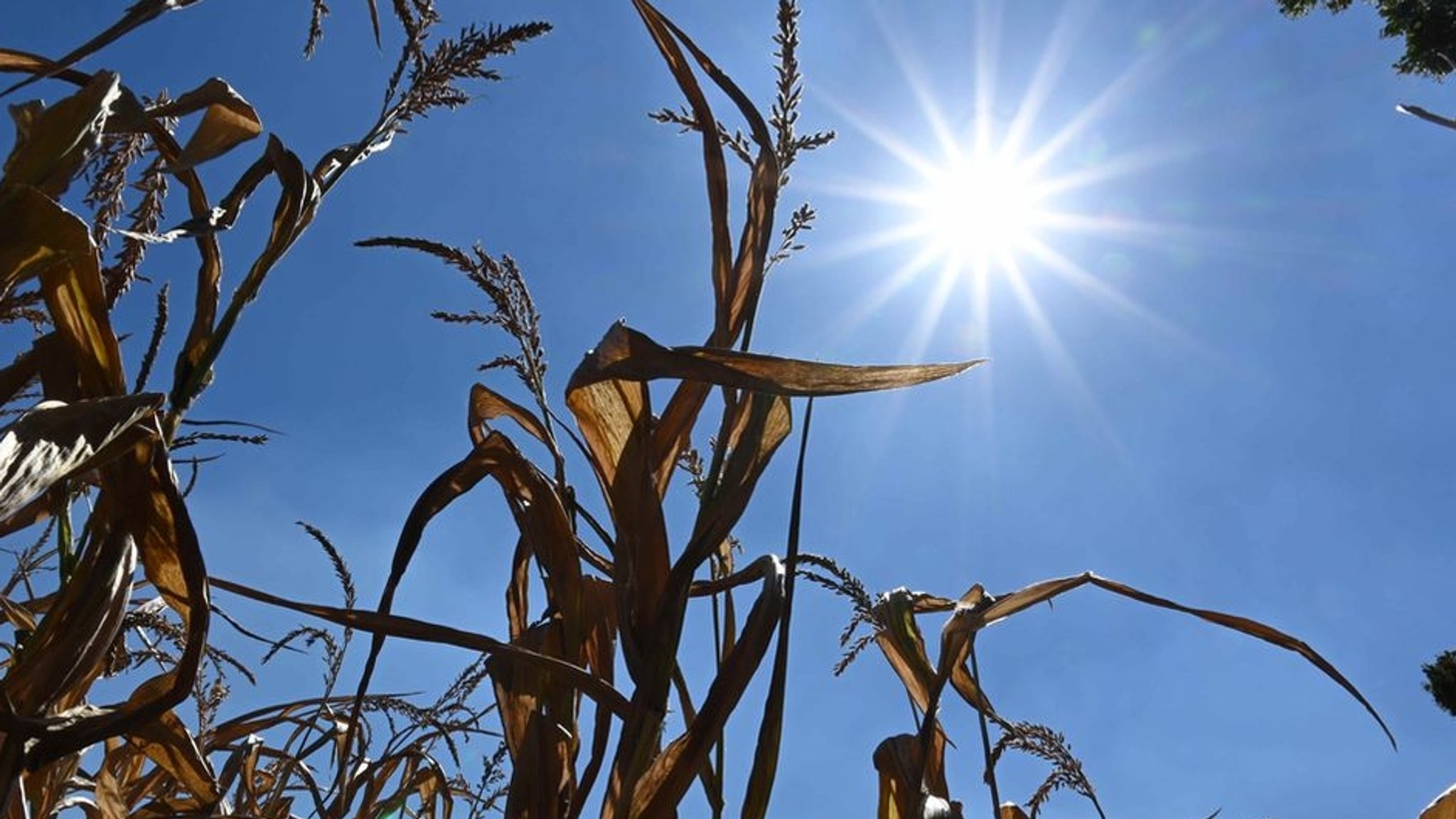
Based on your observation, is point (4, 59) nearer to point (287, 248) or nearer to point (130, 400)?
point (287, 248)

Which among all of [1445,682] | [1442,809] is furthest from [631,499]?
[1445,682]

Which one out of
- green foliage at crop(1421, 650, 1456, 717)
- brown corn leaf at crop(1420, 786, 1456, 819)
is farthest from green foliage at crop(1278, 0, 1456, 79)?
brown corn leaf at crop(1420, 786, 1456, 819)

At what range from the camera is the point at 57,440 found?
1.65ft

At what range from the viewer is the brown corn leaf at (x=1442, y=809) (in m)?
0.88

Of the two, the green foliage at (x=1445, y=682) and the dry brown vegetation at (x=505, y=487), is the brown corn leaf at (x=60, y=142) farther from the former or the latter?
the green foliage at (x=1445, y=682)

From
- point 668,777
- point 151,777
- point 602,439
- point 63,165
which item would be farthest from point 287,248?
point 151,777

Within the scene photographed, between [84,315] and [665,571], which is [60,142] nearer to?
[84,315]

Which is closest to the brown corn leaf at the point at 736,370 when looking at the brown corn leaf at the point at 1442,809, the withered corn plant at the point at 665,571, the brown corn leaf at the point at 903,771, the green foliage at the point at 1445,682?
the withered corn plant at the point at 665,571

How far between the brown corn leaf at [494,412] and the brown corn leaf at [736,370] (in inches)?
11.1

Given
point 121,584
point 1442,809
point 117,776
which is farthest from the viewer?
point 117,776

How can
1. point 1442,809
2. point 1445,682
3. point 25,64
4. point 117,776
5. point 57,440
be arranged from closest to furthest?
point 57,440 < point 25,64 < point 1442,809 < point 117,776 < point 1445,682

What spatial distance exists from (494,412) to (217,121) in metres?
0.32

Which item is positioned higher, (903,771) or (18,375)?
(18,375)

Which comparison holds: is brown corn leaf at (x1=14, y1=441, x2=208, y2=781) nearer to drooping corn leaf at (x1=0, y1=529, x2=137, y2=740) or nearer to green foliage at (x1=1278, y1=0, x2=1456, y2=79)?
drooping corn leaf at (x1=0, y1=529, x2=137, y2=740)
